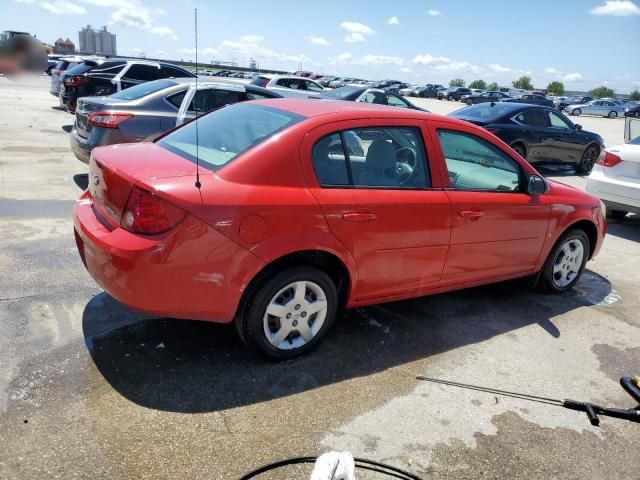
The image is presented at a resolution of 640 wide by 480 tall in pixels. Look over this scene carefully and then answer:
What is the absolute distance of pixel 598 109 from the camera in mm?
45781

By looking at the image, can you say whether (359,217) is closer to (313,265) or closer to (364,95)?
(313,265)

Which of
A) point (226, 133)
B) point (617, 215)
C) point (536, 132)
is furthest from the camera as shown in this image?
point (536, 132)

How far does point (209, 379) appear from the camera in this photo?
3.15 meters

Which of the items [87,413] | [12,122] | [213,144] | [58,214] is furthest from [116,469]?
[12,122]

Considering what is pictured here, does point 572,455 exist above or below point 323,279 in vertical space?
below

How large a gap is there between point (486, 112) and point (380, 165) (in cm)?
857

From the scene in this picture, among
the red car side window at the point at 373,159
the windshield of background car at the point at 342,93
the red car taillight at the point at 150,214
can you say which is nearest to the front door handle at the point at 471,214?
the red car side window at the point at 373,159

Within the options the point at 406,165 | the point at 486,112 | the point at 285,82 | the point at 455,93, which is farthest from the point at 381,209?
the point at 455,93

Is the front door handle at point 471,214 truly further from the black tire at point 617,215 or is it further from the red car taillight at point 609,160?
the black tire at point 617,215

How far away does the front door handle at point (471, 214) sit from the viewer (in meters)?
3.87

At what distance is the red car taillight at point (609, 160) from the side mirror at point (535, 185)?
3698 millimetres

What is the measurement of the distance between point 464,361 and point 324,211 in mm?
1500

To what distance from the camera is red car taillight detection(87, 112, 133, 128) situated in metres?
6.88

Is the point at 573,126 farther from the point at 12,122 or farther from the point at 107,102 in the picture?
the point at 12,122
